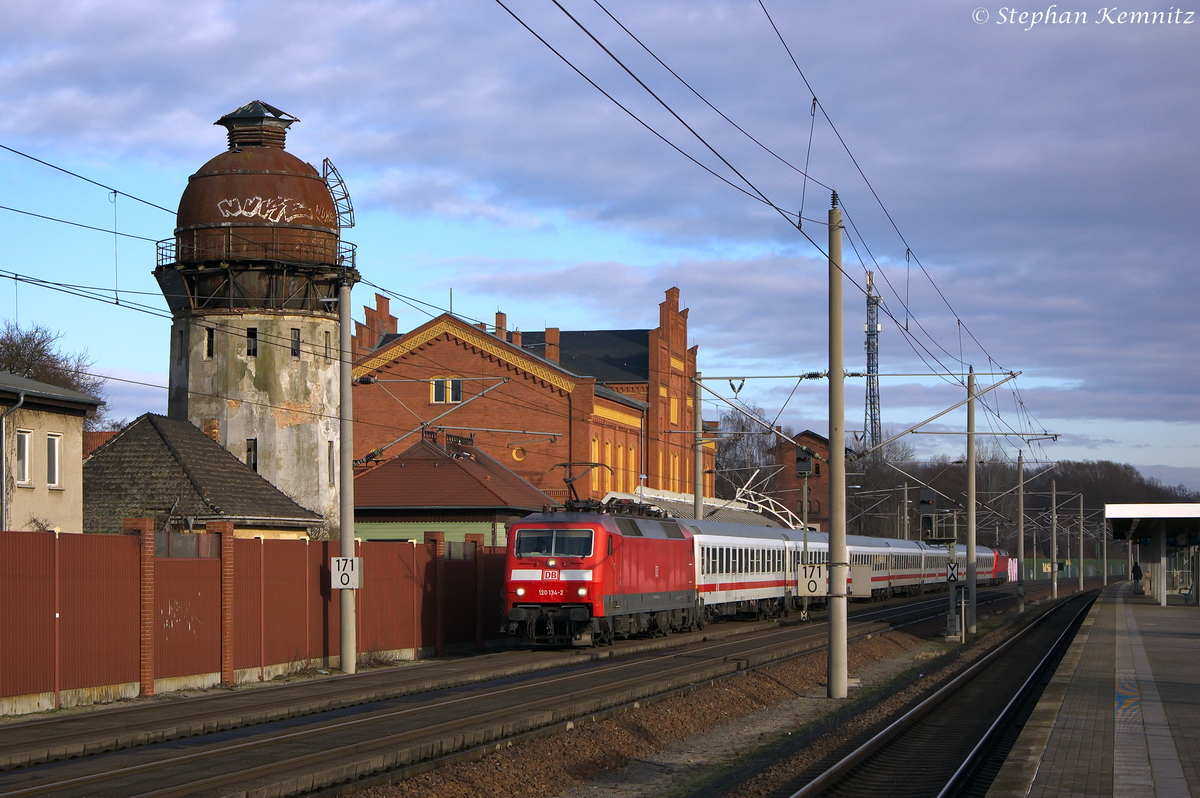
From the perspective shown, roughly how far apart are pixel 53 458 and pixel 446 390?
29985 mm

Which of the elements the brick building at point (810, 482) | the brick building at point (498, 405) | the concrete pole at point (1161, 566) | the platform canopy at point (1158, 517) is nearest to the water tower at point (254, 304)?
the brick building at point (498, 405)

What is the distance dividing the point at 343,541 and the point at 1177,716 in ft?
48.5

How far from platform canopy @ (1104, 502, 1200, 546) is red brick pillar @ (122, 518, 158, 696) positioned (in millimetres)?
38753

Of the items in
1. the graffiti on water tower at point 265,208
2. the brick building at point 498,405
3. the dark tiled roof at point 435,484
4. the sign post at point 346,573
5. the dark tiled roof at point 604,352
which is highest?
the graffiti on water tower at point 265,208

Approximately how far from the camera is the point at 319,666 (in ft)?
83.5

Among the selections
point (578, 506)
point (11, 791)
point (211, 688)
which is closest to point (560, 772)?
point (11, 791)

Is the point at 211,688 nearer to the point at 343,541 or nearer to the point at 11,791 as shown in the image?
the point at 343,541

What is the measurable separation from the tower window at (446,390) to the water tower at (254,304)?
1481 centimetres

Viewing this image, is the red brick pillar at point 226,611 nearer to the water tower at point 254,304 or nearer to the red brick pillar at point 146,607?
the red brick pillar at point 146,607

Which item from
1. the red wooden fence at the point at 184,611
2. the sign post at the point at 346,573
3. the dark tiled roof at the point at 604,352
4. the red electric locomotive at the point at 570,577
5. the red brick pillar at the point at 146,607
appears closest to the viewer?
the red wooden fence at the point at 184,611

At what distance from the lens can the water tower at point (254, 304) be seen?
1674 inches

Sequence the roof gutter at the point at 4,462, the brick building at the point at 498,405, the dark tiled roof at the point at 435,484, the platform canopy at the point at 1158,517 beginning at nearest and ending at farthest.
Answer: the roof gutter at the point at 4,462 → the dark tiled roof at the point at 435,484 → the platform canopy at the point at 1158,517 → the brick building at the point at 498,405

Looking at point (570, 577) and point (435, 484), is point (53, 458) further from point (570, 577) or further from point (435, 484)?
point (435, 484)

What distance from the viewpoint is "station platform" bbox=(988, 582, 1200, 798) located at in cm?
1177
